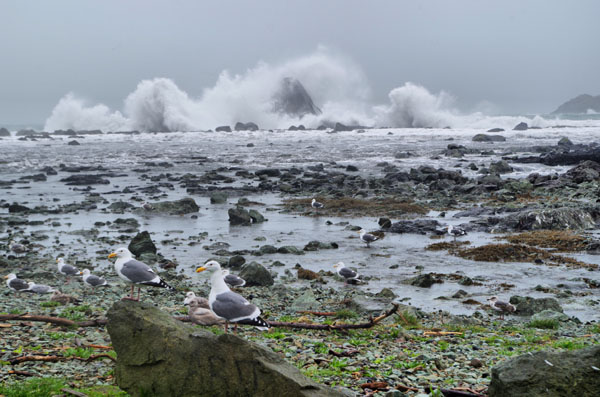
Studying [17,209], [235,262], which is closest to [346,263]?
[235,262]

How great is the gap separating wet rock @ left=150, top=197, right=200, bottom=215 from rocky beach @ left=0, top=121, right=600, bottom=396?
88mm

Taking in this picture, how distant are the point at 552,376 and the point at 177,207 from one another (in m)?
20.9

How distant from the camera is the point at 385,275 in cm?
1422

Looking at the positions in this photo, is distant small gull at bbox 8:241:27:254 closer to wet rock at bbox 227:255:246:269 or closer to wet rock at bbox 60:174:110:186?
wet rock at bbox 227:255:246:269

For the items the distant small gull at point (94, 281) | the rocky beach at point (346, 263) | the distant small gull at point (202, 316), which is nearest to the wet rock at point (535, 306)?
the rocky beach at point (346, 263)

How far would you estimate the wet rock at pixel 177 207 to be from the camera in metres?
23.8

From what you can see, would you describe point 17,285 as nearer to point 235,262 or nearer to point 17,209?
point 235,262

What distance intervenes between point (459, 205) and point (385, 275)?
1150cm

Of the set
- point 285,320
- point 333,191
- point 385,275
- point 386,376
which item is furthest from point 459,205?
point 386,376

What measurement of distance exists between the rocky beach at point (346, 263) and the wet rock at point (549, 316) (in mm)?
29

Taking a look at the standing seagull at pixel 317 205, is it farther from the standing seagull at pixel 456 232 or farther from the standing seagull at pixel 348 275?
the standing seagull at pixel 348 275

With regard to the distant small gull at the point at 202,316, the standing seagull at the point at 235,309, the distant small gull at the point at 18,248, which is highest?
the standing seagull at the point at 235,309

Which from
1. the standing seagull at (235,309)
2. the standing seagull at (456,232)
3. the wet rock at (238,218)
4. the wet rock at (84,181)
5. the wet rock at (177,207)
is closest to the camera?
the standing seagull at (235,309)

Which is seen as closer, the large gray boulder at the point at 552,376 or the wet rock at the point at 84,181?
the large gray boulder at the point at 552,376
